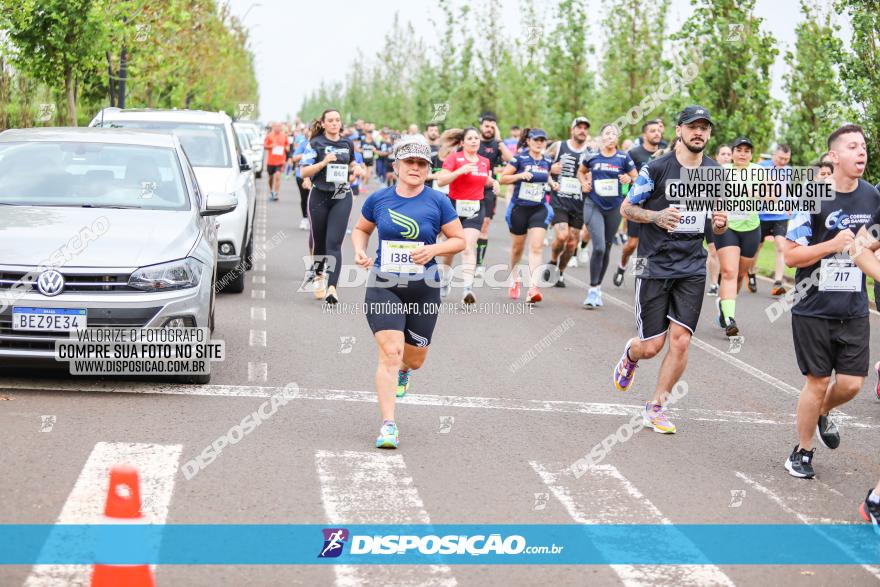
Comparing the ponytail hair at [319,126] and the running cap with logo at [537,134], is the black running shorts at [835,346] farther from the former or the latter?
the running cap with logo at [537,134]

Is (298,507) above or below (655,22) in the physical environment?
below

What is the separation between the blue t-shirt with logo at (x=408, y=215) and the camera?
27.1ft

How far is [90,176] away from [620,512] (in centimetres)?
549

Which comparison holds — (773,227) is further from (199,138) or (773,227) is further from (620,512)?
(620,512)

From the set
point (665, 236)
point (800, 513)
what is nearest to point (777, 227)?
point (665, 236)

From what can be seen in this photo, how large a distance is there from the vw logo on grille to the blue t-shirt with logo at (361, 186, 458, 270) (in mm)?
2111

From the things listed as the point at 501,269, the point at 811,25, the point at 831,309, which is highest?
the point at 811,25

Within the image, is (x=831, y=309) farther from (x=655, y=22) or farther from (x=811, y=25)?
(x=655, y=22)

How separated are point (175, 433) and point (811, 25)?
23.4 metres

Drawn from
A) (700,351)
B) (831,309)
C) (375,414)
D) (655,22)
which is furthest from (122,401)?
(655,22)

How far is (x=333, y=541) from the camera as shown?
5.93m

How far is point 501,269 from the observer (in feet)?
63.7

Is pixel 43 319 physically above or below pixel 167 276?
below

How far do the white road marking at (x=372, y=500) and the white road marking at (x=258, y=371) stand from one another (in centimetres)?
241
